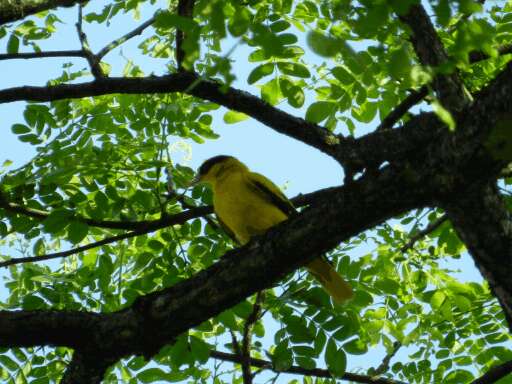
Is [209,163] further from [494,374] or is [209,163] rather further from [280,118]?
[494,374]

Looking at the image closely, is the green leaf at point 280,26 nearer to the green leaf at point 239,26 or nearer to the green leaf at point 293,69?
the green leaf at point 293,69

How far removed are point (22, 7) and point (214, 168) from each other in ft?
6.64

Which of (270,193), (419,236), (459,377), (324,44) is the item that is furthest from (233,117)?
(324,44)

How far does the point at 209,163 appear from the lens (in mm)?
6418

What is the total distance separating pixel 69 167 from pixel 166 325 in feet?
4.56

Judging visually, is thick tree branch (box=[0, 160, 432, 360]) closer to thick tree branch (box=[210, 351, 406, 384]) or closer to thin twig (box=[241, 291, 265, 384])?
thin twig (box=[241, 291, 265, 384])

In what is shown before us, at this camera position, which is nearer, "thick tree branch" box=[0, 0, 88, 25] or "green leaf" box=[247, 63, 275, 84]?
"green leaf" box=[247, 63, 275, 84]

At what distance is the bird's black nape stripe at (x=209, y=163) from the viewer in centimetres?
611

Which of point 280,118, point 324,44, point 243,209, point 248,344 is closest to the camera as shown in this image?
point 324,44

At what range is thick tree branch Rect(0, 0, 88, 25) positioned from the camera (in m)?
5.12

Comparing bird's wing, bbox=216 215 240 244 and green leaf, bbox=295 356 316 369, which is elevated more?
bird's wing, bbox=216 215 240 244

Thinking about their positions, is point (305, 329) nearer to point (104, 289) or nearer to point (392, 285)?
point (392, 285)

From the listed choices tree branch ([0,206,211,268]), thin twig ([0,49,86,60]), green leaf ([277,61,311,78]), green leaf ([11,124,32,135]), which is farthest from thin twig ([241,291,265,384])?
green leaf ([11,124,32,135])

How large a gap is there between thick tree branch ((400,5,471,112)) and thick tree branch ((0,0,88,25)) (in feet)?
9.02
